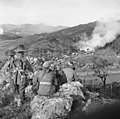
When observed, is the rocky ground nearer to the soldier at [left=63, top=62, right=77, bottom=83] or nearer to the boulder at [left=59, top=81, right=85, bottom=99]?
the boulder at [left=59, top=81, right=85, bottom=99]

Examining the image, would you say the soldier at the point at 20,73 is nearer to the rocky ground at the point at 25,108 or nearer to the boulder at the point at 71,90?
the rocky ground at the point at 25,108

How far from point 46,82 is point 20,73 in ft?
4.31

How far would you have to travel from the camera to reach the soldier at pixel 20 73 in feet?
37.2

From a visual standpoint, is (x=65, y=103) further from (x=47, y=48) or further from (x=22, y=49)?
(x=47, y=48)

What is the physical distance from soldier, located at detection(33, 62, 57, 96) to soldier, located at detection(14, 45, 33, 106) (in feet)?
1.99

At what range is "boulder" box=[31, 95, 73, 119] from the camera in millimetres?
9756

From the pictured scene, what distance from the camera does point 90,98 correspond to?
12156 mm

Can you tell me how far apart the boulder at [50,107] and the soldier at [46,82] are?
36cm

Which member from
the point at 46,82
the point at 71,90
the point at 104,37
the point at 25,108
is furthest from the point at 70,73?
the point at 104,37

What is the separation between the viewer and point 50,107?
9.89 m

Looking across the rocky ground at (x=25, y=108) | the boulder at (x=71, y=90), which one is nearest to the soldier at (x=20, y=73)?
the rocky ground at (x=25, y=108)

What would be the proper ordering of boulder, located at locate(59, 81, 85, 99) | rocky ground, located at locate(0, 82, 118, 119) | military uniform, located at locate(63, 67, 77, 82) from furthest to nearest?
military uniform, located at locate(63, 67, 77, 82) → boulder, located at locate(59, 81, 85, 99) → rocky ground, located at locate(0, 82, 118, 119)

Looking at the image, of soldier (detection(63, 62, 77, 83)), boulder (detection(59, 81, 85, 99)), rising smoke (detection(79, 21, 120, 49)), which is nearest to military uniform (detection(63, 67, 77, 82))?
A: soldier (detection(63, 62, 77, 83))

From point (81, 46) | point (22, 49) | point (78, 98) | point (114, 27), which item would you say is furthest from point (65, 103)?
point (114, 27)
